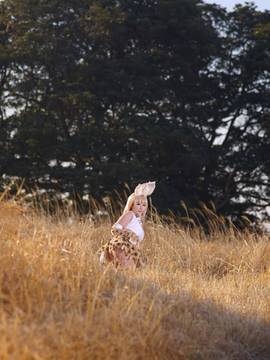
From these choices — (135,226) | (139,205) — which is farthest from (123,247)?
(139,205)

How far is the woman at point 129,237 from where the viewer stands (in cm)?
748

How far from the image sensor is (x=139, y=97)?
63.6 feet

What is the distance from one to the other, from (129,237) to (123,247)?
14 centimetres

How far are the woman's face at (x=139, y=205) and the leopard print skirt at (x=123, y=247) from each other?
28cm

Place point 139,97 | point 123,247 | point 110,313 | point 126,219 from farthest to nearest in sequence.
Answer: point 139,97, point 126,219, point 123,247, point 110,313

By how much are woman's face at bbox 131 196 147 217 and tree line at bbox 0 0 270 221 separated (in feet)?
32.6

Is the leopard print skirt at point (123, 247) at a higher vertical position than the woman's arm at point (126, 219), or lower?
lower

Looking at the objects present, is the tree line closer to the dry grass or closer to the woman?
the woman

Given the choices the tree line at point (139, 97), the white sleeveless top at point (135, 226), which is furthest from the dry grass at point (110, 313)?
the tree line at point (139, 97)

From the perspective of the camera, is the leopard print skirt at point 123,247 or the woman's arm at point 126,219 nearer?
the leopard print skirt at point 123,247

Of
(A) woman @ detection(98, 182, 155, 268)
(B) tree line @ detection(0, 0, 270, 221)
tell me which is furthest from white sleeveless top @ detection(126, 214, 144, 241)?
(B) tree line @ detection(0, 0, 270, 221)

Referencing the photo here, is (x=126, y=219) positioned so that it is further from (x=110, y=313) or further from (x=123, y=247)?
(x=110, y=313)

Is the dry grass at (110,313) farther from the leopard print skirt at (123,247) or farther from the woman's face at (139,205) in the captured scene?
the woman's face at (139,205)

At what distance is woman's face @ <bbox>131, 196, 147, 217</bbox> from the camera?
308 inches
